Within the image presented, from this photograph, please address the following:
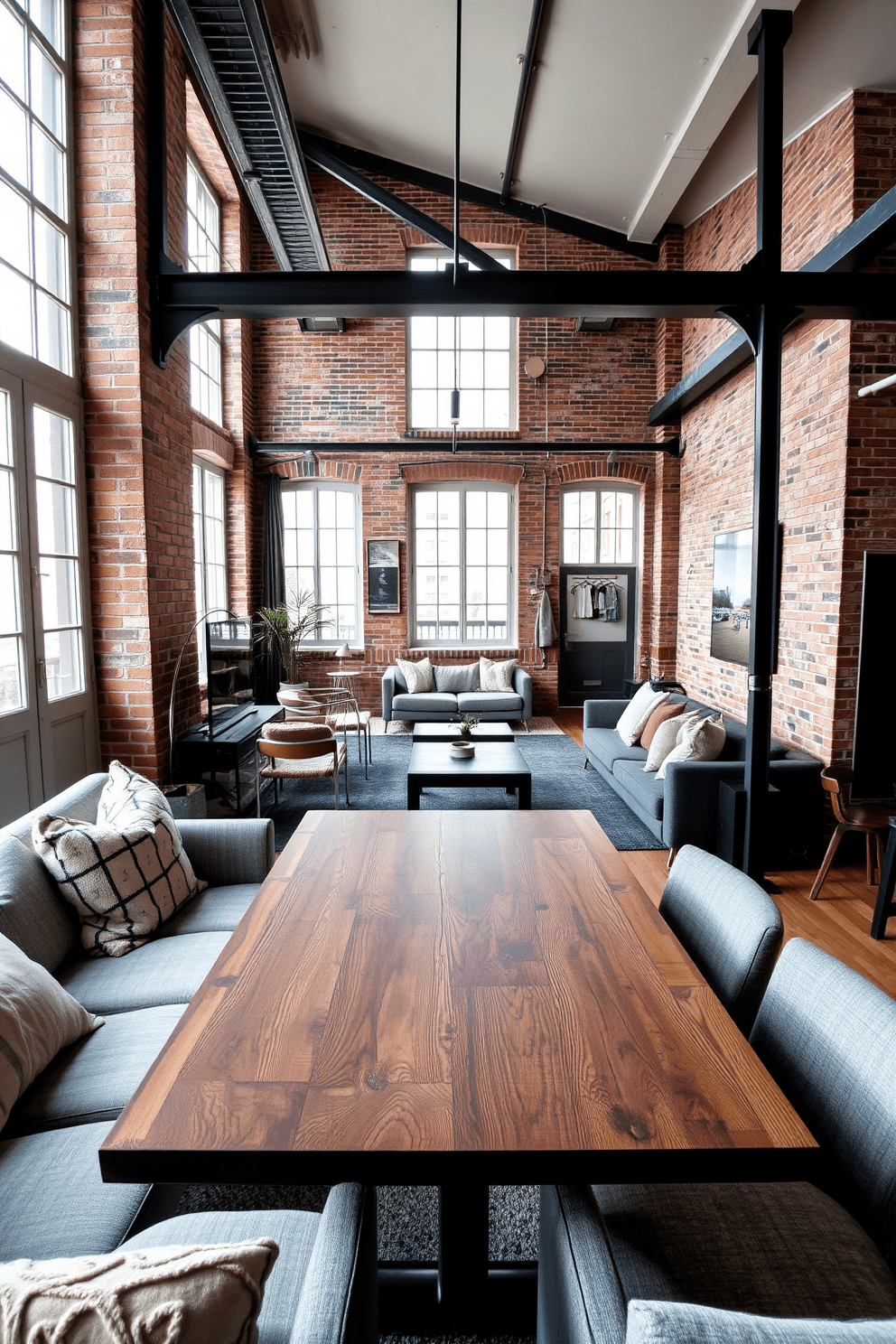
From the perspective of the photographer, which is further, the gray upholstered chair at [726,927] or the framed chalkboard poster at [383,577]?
the framed chalkboard poster at [383,577]

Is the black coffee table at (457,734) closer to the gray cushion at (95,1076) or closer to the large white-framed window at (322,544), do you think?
the large white-framed window at (322,544)

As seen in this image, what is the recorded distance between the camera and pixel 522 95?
5.49 metres

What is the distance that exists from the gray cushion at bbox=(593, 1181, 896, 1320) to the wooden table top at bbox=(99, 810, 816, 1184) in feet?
0.83

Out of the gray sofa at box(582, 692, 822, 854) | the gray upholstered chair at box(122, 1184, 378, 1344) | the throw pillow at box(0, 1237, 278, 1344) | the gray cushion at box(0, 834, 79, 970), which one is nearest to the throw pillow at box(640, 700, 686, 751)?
the gray sofa at box(582, 692, 822, 854)

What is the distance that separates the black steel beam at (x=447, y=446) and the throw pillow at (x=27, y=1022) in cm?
696

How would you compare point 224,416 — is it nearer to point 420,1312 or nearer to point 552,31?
point 552,31

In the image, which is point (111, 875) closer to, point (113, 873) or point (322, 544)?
point (113, 873)

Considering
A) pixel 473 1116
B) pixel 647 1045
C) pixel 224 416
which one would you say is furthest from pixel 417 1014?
pixel 224 416

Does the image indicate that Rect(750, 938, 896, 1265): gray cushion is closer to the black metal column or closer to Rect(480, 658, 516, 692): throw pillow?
the black metal column

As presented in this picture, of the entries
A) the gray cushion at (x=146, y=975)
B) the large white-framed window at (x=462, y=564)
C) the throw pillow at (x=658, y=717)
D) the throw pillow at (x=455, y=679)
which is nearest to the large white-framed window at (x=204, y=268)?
the large white-framed window at (x=462, y=564)

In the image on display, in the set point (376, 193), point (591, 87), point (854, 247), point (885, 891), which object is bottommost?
point (885, 891)

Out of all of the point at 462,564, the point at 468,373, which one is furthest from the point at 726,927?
the point at 468,373

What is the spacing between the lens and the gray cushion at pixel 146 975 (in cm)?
195

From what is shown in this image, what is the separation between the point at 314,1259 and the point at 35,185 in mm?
4326
